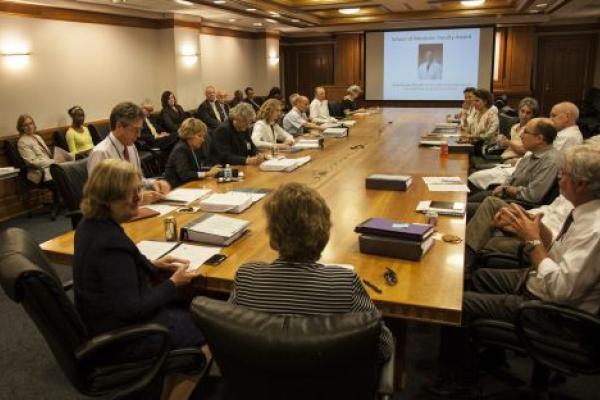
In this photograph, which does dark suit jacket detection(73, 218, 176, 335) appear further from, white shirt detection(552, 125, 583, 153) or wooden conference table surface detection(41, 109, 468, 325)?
white shirt detection(552, 125, 583, 153)

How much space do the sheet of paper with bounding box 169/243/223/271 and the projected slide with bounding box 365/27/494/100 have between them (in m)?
11.2

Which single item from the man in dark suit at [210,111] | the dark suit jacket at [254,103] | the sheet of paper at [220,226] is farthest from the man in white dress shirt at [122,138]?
the dark suit jacket at [254,103]

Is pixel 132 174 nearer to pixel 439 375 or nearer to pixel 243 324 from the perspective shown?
pixel 243 324

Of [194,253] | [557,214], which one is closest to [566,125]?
[557,214]

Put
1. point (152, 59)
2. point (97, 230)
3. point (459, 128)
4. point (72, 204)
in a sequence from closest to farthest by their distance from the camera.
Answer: point (97, 230) → point (72, 204) → point (459, 128) → point (152, 59)

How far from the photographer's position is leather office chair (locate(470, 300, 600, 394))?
183 centimetres

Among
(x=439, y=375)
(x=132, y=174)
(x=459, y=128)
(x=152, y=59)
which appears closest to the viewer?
(x=132, y=174)

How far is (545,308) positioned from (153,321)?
4.71 feet

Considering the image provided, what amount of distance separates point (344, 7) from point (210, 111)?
10.3 ft

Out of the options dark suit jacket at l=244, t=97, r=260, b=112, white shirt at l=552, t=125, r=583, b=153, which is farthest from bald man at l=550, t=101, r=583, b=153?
dark suit jacket at l=244, t=97, r=260, b=112

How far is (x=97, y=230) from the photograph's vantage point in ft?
5.82

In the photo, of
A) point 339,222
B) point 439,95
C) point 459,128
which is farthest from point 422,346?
point 439,95

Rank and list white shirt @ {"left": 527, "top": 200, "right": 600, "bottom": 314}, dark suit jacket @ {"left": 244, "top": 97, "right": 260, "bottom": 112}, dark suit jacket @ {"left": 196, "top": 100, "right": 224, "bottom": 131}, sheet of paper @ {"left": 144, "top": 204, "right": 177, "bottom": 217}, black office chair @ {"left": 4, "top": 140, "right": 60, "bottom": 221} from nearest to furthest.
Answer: white shirt @ {"left": 527, "top": 200, "right": 600, "bottom": 314} < sheet of paper @ {"left": 144, "top": 204, "right": 177, "bottom": 217} < black office chair @ {"left": 4, "top": 140, "right": 60, "bottom": 221} < dark suit jacket @ {"left": 196, "top": 100, "right": 224, "bottom": 131} < dark suit jacket @ {"left": 244, "top": 97, "right": 260, "bottom": 112}

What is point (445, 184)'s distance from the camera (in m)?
3.50
